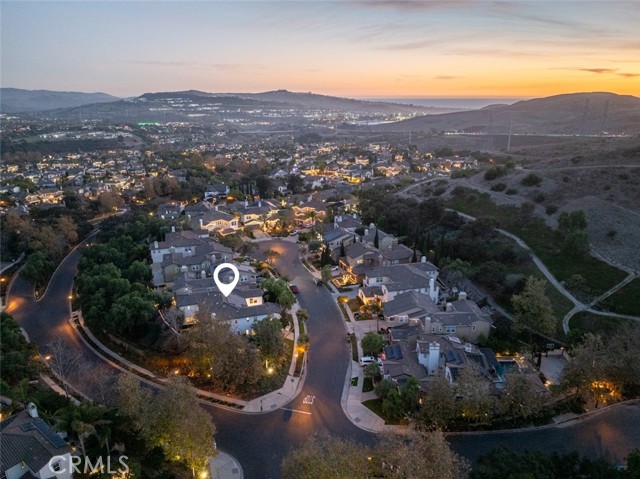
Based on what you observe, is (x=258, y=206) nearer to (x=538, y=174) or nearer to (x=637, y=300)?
(x=538, y=174)

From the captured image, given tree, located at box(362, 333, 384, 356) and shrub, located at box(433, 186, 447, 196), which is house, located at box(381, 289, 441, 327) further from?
shrub, located at box(433, 186, 447, 196)

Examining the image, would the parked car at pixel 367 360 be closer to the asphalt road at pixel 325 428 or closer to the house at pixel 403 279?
the asphalt road at pixel 325 428

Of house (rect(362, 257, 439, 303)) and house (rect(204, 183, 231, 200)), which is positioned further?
house (rect(204, 183, 231, 200))

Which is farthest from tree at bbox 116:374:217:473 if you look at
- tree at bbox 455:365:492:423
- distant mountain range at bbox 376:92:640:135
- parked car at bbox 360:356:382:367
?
distant mountain range at bbox 376:92:640:135

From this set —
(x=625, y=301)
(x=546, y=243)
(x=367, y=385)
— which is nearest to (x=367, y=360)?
(x=367, y=385)

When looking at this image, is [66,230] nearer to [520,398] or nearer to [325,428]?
[325,428]

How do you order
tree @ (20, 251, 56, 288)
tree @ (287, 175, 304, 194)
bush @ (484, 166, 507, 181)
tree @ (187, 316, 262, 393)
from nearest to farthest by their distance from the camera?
tree @ (187, 316, 262, 393) → tree @ (20, 251, 56, 288) → bush @ (484, 166, 507, 181) → tree @ (287, 175, 304, 194)
